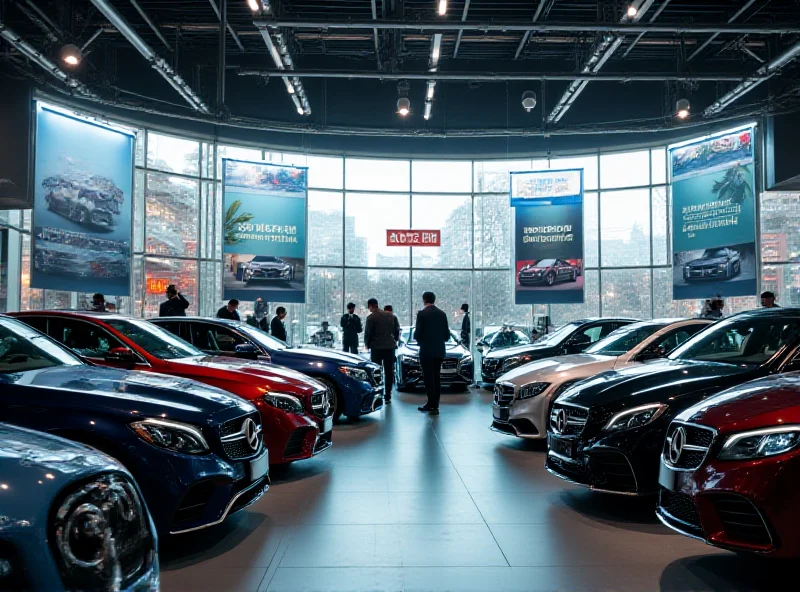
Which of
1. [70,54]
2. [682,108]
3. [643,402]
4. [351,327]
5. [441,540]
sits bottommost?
[441,540]

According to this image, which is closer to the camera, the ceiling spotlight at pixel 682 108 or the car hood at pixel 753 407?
the car hood at pixel 753 407

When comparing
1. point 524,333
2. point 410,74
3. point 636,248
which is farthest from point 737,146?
point 410,74

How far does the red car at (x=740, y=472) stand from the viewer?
2.93 m

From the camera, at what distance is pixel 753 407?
3.29 m

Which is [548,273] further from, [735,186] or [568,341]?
[568,341]

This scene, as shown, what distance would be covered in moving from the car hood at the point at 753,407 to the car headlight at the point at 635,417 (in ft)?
2.54

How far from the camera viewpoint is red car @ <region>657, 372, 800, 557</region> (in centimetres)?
293

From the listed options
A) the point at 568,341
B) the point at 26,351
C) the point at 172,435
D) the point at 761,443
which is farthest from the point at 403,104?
the point at 761,443

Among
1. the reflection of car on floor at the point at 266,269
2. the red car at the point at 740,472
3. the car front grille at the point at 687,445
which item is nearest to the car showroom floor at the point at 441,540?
the red car at the point at 740,472

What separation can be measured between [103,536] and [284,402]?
379 cm

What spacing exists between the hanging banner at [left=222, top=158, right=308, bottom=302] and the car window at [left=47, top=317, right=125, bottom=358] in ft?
35.9

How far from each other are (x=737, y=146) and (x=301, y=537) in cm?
1557

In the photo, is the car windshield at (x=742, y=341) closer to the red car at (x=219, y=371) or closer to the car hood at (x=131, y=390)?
the red car at (x=219, y=371)

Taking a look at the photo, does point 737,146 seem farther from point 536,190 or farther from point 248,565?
point 248,565
